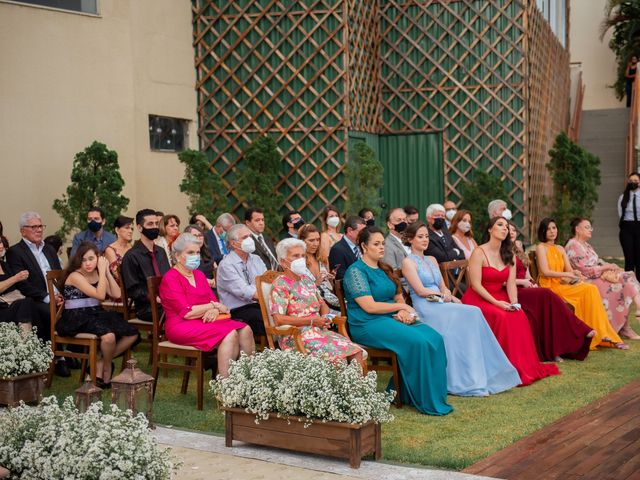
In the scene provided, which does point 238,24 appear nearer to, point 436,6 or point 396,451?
point 436,6

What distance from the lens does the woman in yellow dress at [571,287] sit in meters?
7.34

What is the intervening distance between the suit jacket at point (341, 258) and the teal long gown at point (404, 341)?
1.09 meters

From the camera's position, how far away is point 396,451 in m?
4.34

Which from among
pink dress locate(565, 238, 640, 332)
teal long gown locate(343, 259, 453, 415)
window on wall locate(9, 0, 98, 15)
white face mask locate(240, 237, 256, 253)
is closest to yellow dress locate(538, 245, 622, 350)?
pink dress locate(565, 238, 640, 332)

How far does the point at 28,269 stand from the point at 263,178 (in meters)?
5.66

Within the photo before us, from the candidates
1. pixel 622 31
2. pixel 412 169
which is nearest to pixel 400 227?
pixel 412 169

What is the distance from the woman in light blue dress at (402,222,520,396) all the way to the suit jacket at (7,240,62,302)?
263cm

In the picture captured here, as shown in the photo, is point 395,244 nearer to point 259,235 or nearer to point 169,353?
point 259,235

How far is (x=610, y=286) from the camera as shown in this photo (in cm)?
771

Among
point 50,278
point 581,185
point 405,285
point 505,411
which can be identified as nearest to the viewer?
point 505,411

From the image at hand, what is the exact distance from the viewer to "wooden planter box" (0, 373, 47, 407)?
5.09m

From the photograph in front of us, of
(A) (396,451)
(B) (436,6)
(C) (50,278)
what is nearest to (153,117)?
(B) (436,6)

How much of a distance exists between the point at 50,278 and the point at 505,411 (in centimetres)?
299

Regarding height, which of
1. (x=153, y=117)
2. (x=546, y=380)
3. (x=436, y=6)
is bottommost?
(x=546, y=380)
